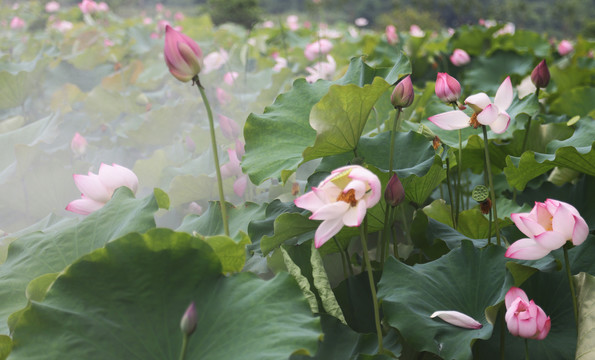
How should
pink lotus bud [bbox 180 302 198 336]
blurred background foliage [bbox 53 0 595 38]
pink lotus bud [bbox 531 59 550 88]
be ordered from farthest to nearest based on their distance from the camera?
blurred background foliage [bbox 53 0 595 38], pink lotus bud [bbox 531 59 550 88], pink lotus bud [bbox 180 302 198 336]

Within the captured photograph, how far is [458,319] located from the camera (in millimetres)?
616

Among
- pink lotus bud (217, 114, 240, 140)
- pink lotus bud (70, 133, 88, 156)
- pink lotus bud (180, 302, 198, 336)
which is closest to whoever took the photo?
pink lotus bud (180, 302, 198, 336)

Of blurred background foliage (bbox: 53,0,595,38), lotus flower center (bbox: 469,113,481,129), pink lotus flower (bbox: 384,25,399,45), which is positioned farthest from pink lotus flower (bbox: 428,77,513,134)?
blurred background foliage (bbox: 53,0,595,38)

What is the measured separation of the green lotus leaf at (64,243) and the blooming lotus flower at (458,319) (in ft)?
1.15

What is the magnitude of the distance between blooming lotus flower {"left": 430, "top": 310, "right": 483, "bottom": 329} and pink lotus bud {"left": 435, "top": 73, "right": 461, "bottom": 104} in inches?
12.8

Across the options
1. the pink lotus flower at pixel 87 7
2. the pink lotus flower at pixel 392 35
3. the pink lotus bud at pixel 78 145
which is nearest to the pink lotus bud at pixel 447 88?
the pink lotus bud at pixel 78 145

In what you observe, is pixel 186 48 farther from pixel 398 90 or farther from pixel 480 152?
pixel 480 152

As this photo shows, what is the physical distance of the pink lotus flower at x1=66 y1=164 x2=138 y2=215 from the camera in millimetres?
754

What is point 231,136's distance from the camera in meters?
1.10

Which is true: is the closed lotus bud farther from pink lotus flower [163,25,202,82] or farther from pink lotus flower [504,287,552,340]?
pink lotus flower [163,25,202,82]

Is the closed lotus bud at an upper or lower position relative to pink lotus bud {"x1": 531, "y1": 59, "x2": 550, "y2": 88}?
upper

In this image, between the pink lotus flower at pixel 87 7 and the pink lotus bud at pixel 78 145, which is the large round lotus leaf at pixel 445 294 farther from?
the pink lotus flower at pixel 87 7

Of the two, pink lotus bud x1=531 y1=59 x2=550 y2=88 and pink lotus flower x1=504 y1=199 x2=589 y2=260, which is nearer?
pink lotus flower x1=504 y1=199 x2=589 y2=260

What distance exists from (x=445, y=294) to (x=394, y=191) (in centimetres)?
15
